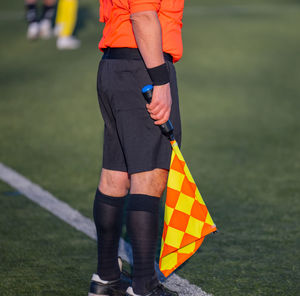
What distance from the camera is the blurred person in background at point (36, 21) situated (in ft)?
39.7

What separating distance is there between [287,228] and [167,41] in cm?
188

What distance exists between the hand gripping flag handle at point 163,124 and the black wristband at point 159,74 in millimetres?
39

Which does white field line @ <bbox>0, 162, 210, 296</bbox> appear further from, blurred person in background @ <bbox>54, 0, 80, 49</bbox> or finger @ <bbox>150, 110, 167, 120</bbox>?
blurred person in background @ <bbox>54, 0, 80, 49</bbox>

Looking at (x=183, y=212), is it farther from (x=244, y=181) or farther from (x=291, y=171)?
(x=291, y=171)

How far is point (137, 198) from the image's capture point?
3.07 m

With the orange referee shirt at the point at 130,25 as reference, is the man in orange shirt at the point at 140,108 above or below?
below

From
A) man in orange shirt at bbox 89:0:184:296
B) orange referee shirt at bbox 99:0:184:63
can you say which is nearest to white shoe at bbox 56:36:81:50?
man in orange shirt at bbox 89:0:184:296

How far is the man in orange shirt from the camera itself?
2926 millimetres

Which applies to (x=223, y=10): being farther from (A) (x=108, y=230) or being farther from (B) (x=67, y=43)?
(A) (x=108, y=230)

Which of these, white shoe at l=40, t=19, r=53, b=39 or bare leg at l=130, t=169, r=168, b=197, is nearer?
bare leg at l=130, t=169, r=168, b=197

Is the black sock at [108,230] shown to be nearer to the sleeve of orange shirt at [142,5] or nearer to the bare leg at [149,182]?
the bare leg at [149,182]

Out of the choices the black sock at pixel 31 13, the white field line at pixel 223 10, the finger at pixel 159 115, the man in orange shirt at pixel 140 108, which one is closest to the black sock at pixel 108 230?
the man in orange shirt at pixel 140 108

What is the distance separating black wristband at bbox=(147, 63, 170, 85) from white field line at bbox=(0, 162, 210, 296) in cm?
115

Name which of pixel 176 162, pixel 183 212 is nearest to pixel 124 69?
pixel 176 162
